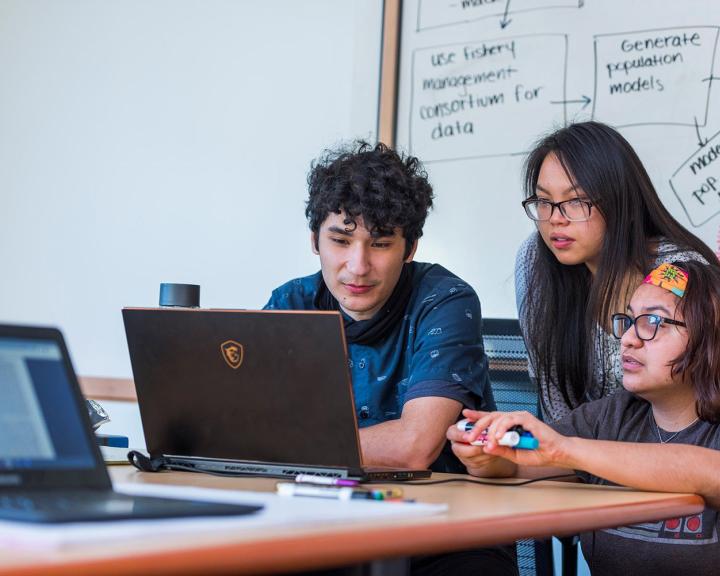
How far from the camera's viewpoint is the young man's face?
72.6 inches

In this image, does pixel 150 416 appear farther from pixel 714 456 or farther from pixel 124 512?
pixel 714 456

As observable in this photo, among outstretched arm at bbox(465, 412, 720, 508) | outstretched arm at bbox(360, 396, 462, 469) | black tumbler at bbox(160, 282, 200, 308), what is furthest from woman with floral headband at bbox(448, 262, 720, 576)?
black tumbler at bbox(160, 282, 200, 308)

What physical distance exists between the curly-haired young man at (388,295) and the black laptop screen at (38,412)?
81 cm

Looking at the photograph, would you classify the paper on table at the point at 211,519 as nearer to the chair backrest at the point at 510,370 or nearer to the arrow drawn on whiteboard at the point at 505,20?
the chair backrest at the point at 510,370

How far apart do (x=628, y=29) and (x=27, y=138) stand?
212 cm

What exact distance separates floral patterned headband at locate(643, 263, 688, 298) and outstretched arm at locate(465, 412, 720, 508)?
1.30 ft

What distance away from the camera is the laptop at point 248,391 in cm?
123

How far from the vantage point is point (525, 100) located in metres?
2.71

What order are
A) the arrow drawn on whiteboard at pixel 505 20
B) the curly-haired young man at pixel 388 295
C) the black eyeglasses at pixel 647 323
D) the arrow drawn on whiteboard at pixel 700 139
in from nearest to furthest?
the black eyeglasses at pixel 647 323 < the curly-haired young man at pixel 388 295 < the arrow drawn on whiteboard at pixel 700 139 < the arrow drawn on whiteboard at pixel 505 20

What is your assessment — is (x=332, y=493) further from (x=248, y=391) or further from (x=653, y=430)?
(x=653, y=430)

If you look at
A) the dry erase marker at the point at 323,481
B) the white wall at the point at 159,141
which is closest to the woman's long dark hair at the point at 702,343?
the dry erase marker at the point at 323,481

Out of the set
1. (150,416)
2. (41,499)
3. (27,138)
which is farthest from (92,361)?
(41,499)

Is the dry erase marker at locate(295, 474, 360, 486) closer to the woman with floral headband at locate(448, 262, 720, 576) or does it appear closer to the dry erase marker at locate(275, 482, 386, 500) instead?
the dry erase marker at locate(275, 482, 386, 500)

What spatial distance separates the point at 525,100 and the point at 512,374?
86cm
